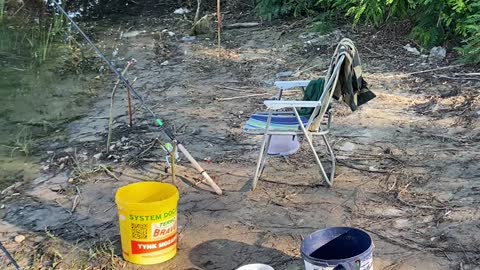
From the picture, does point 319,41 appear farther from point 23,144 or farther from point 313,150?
point 313,150

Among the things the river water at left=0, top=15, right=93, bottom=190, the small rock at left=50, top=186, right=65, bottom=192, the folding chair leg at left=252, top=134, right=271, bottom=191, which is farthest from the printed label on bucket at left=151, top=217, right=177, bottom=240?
the river water at left=0, top=15, right=93, bottom=190

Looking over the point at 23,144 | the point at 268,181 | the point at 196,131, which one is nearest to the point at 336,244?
the point at 268,181

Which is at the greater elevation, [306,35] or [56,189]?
[306,35]

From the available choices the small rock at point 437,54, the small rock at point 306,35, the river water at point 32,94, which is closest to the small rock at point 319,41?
the small rock at point 306,35

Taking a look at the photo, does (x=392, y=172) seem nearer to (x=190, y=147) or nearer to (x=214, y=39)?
(x=190, y=147)

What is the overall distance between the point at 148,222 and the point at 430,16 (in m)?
4.54

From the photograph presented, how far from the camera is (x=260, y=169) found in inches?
172

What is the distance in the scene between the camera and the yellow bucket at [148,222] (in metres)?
3.28

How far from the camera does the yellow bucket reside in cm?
328

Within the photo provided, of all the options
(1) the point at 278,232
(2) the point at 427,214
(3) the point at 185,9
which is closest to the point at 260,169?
(1) the point at 278,232

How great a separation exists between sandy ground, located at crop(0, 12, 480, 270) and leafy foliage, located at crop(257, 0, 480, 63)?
268 mm

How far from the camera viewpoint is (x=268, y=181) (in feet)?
14.4

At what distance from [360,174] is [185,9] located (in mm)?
6165

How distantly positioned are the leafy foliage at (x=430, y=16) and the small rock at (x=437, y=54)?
127 millimetres
